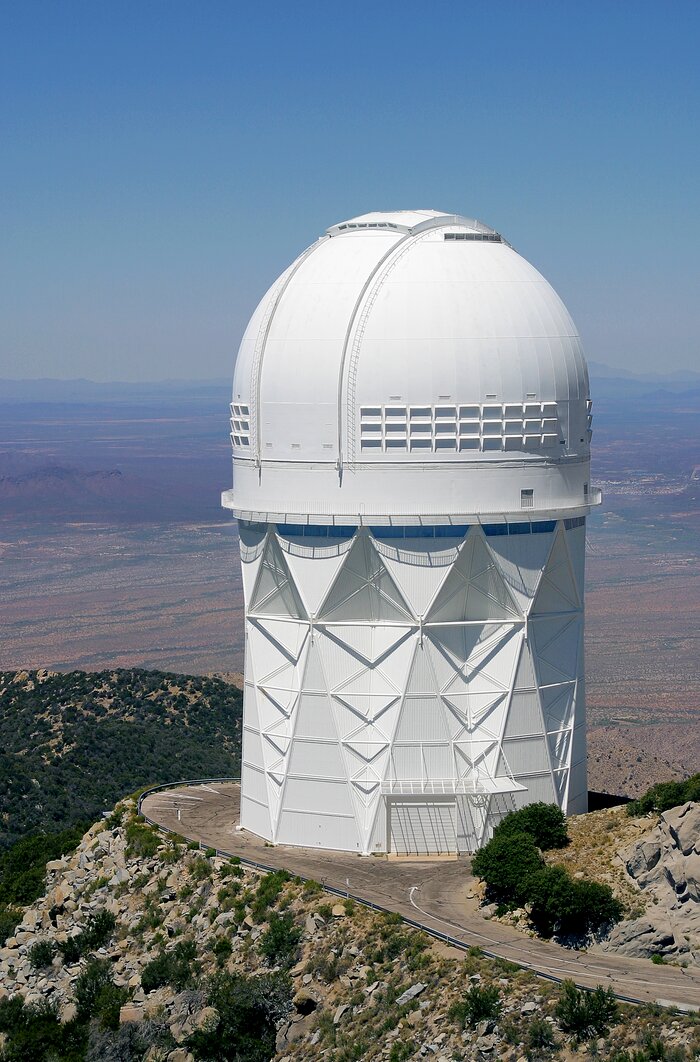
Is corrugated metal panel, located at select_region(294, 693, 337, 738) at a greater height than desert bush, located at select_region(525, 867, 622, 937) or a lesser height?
greater

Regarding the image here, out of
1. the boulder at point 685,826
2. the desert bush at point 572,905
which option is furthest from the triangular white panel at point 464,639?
the boulder at point 685,826

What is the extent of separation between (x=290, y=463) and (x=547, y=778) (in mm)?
11579

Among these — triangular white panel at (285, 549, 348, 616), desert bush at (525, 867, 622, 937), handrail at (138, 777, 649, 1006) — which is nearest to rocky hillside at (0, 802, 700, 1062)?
handrail at (138, 777, 649, 1006)

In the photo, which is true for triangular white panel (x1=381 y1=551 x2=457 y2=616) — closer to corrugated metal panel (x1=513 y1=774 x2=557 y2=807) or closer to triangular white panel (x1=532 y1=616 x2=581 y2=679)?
triangular white panel (x1=532 y1=616 x2=581 y2=679)

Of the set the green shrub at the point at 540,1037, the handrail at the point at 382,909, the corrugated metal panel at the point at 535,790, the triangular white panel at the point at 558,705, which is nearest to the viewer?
the green shrub at the point at 540,1037

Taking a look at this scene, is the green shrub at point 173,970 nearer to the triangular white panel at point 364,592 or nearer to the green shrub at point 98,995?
the green shrub at point 98,995

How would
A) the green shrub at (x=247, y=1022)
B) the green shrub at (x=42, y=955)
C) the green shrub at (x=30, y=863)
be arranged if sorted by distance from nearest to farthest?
the green shrub at (x=247, y=1022), the green shrub at (x=42, y=955), the green shrub at (x=30, y=863)

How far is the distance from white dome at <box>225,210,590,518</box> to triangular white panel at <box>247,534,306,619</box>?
1469mm

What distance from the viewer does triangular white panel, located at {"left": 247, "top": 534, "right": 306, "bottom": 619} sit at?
168 ft

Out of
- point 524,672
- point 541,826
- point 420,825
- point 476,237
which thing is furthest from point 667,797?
point 476,237

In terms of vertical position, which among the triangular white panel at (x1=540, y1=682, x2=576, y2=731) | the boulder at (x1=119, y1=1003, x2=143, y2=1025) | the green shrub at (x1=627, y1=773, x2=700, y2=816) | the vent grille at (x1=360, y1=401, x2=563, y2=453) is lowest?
the boulder at (x1=119, y1=1003, x2=143, y2=1025)

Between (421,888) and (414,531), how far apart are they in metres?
9.59

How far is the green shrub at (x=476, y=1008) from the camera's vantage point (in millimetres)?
36844

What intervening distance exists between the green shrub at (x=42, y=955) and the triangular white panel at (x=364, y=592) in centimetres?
1145
